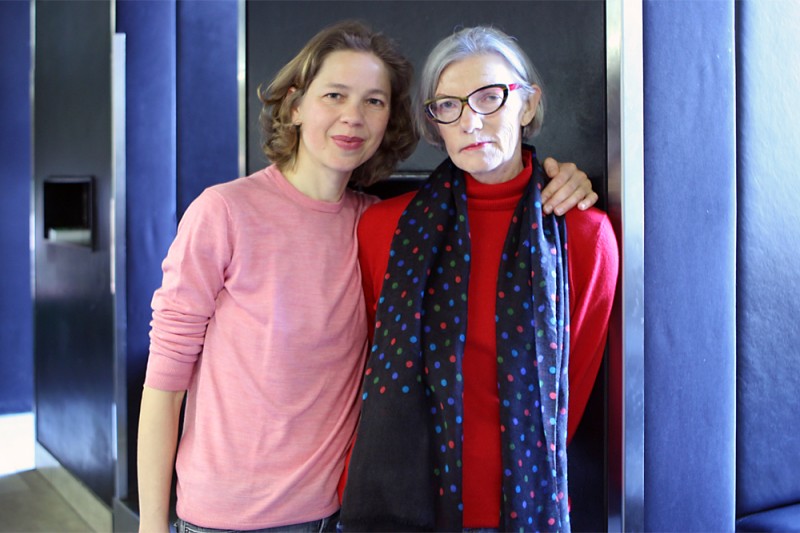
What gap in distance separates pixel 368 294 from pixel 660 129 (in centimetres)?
68

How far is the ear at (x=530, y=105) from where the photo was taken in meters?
1.70

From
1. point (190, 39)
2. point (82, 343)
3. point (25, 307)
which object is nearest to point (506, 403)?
point (190, 39)

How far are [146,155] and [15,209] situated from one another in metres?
2.41

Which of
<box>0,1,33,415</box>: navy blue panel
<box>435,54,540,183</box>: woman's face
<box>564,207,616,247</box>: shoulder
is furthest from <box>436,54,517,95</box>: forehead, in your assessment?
<box>0,1,33,415</box>: navy blue panel

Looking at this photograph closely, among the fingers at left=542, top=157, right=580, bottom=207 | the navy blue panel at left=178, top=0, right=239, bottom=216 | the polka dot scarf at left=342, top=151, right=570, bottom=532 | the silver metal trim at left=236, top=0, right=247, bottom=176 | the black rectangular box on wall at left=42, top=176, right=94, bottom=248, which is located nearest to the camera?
the polka dot scarf at left=342, top=151, right=570, bottom=532

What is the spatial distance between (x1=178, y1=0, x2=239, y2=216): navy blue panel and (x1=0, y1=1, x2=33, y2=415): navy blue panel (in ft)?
8.06

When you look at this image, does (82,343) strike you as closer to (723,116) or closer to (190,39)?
(190,39)

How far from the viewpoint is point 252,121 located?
2312 mm

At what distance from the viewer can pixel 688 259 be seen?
1780 mm

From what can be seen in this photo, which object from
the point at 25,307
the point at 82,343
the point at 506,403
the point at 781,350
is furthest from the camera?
the point at 25,307

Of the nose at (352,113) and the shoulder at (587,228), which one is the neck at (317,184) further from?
the shoulder at (587,228)

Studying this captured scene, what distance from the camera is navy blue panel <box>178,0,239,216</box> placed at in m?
3.01

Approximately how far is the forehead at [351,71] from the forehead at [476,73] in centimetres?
18

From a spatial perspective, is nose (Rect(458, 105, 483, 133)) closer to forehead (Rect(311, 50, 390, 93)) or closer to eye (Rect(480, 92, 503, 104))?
eye (Rect(480, 92, 503, 104))
